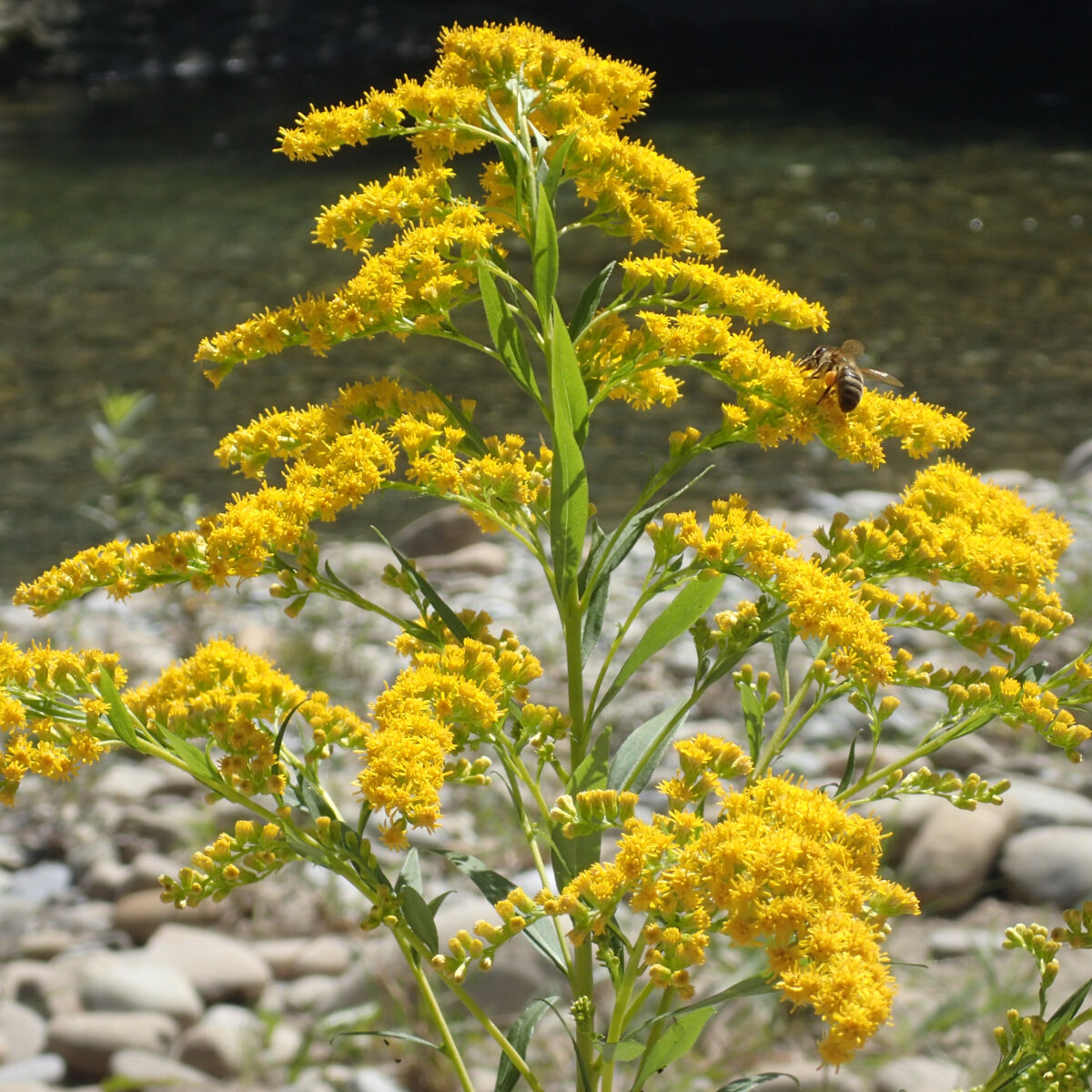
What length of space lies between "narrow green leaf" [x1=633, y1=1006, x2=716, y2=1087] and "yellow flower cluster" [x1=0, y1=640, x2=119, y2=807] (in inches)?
27.9

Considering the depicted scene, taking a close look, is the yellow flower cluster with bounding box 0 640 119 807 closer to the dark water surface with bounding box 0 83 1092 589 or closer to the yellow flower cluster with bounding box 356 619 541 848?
the yellow flower cluster with bounding box 356 619 541 848

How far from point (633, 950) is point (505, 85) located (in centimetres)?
104

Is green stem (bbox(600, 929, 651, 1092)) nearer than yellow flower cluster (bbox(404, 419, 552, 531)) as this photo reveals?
Yes

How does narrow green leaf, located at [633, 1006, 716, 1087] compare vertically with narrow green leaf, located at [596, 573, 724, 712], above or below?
below

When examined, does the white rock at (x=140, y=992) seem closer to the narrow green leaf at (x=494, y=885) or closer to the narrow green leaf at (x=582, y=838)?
the narrow green leaf at (x=494, y=885)

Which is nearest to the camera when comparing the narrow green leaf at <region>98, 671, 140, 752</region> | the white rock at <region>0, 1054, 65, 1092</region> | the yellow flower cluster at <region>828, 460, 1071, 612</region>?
the narrow green leaf at <region>98, 671, 140, 752</region>

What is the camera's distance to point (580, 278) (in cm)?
921

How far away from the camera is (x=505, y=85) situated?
166 cm

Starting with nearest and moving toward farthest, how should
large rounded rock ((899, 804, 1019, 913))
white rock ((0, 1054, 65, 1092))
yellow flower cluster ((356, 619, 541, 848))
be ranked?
yellow flower cluster ((356, 619, 541, 848)), white rock ((0, 1054, 65, 1092)), large rounded rock ((899, 804, 1019, 913))

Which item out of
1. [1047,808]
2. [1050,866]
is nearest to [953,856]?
[1050,866]

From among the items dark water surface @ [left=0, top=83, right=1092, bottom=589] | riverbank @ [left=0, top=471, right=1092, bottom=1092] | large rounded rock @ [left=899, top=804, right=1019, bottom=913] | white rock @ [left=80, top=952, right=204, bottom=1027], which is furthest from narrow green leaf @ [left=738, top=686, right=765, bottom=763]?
dark water surface @ [left=0, top=83, right=1092, bottom=589]

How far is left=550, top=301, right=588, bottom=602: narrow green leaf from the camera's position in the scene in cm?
149

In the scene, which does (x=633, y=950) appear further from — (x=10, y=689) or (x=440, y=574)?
(x=440, y=574)

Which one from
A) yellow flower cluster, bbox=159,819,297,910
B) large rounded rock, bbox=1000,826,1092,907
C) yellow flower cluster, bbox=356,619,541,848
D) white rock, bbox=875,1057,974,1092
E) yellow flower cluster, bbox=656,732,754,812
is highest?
yellow flower cluster, bbox=356,619,541,848
